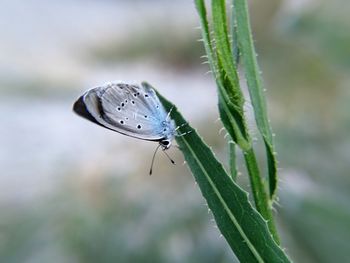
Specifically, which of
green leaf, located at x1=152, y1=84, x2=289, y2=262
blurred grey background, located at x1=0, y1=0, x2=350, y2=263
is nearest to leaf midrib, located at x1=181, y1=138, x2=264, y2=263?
green leaf, located at x1=152, y1=84, x2=289, y2=262

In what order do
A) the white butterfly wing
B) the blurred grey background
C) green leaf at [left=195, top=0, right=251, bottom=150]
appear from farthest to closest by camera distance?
the blurred grey background, the white butterfly wing, green leaf at [left=195, top=0, right=251, bottom=150]

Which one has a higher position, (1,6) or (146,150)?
(1,6)

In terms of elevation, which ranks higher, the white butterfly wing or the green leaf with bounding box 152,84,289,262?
the white butterfly wing

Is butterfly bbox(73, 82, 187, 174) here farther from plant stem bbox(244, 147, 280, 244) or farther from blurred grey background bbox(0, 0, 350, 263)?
blurred grey background bbox(0, 0, 350, 263)

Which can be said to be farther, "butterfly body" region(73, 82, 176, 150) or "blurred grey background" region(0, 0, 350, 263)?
"blurred grey background" region(0, 0, 350, 263)

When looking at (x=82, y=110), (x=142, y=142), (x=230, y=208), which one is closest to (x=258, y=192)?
(x=230, y=208)

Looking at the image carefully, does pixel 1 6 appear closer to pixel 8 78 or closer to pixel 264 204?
pixel 8 78

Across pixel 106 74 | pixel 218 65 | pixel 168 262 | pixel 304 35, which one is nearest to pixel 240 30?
pixel 218 65
